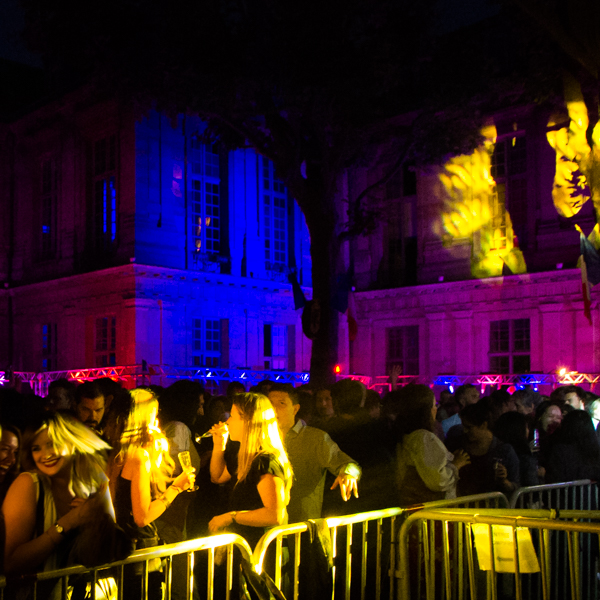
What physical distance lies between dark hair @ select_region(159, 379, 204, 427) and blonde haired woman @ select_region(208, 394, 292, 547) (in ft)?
5.98

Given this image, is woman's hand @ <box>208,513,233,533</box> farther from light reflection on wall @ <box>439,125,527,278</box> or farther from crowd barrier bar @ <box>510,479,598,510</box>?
light reflection on wall @ <box>439,125,527,278</box>

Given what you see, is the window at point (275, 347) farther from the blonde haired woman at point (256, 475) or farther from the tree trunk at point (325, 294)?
the blonde haired woman at point (256, 475)

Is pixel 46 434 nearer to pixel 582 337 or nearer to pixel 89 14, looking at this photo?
pixel 89 14

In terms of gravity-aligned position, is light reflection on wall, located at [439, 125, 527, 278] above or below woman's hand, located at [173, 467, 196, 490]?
above

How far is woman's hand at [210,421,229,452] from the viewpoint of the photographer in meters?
4.79

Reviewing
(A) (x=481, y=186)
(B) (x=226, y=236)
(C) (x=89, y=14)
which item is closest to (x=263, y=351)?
(B) (x=226, y=236)

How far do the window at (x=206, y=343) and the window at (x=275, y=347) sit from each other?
2115mm

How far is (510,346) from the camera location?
2100 centimetres

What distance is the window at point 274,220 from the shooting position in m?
25.0

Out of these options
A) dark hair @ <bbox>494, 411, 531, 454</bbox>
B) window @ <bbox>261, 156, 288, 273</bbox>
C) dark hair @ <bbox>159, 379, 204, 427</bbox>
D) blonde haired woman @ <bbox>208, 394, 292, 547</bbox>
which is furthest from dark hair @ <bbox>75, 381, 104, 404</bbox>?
window @ <bbox>261, 156, 288, 273</bbox>

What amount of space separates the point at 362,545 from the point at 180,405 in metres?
2.27

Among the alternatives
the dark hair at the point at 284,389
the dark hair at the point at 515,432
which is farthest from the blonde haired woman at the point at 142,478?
the dark hair at the point at 515,432

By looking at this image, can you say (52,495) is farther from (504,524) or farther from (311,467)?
(504,524)

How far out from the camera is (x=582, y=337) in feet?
63.2
